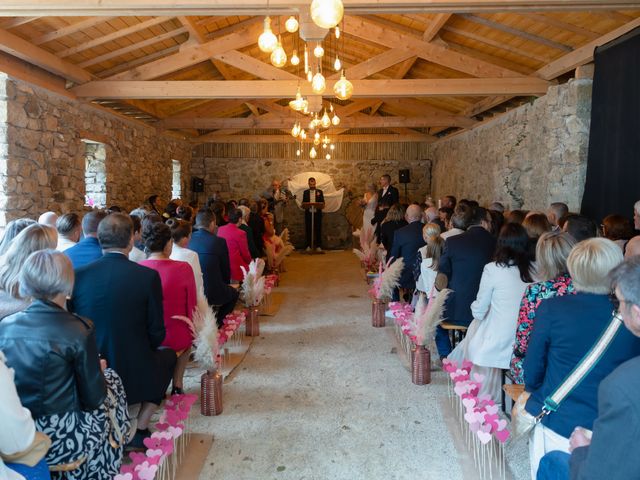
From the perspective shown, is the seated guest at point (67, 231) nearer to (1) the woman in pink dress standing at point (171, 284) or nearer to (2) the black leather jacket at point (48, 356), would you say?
(1) the woman in pink dress standing at point (171, 284)

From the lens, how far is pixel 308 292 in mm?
7449

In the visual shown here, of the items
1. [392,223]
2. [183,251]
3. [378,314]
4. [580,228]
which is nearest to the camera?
[580,228]

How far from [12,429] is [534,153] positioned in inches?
278

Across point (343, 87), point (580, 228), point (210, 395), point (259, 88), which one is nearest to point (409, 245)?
point (343, 87)

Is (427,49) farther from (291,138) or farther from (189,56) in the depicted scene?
(291,138)

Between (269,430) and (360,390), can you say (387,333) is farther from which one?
(269,430)

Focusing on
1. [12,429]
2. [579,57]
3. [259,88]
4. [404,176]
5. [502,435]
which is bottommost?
[502,435]

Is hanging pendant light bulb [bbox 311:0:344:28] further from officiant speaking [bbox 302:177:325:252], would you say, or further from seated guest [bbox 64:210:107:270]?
officiant speaking [bbox 302:177:325:252]

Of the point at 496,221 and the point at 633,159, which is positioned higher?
the point at 633,159

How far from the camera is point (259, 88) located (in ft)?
24.0

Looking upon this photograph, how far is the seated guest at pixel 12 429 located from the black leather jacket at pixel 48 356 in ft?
0.76

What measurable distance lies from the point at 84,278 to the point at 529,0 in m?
3.73

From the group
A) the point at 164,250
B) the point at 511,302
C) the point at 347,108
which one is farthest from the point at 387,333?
the point at 347,108

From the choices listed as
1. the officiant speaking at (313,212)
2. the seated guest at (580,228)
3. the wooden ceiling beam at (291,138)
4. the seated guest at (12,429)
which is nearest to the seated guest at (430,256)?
the seated guest at (580,228)
